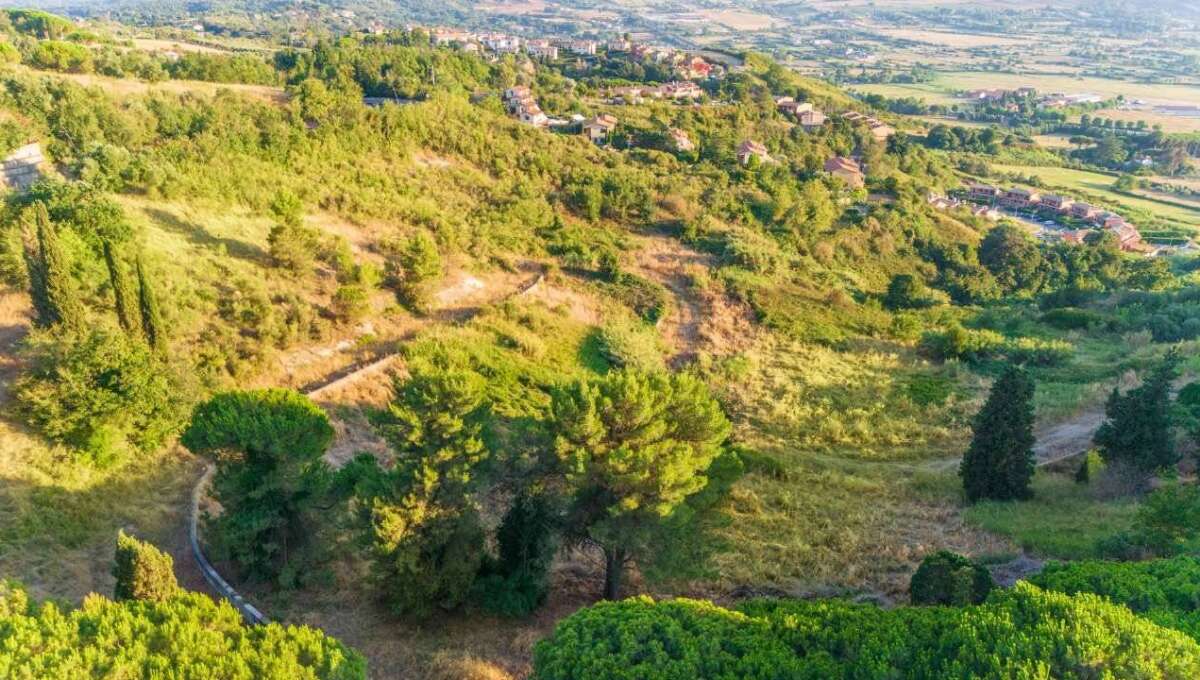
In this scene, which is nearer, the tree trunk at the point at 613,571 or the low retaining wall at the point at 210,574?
the low retaining wall at the point at 210,574

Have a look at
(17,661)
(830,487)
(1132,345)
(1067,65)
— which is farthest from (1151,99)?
(17,661)

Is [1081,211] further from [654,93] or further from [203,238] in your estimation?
[203,238]

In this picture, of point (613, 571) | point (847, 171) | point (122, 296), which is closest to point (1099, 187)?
point (847, 171)

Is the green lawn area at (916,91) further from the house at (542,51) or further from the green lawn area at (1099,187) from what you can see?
the house at (542,51)

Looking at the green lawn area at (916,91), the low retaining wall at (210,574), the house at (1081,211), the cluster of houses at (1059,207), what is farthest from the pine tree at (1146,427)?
the green lawn area at (916,91)

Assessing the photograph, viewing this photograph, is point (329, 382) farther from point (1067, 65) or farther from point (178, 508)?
point (1067, 65)

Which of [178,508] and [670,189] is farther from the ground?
[670,189]
